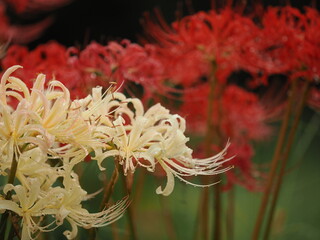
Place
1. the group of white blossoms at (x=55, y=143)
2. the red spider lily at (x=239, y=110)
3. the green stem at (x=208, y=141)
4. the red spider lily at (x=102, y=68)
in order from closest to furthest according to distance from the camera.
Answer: the group of white blossoms at (x=55, y=143)
the red spider lily at (x=102, y=68)
the green stem at (x=208, y=141)
the red spider lily at (x=239, y=110)

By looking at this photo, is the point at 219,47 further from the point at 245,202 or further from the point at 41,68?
the point at 245,202

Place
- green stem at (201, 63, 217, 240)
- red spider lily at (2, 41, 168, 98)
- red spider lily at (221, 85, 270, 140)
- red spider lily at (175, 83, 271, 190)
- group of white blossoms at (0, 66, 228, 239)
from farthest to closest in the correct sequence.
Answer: red spider lily at (221, 85, 270, 140)
red spider lily at (175, 83, 271, 190)
green stem at (201, 63, 217, 240)
red spider lily at (2, 41, 168, 98)
group of white blossoms at (0, 66, 228, 239)

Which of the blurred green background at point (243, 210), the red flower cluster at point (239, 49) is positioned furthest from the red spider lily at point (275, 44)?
the blurred green background at point (243, 210)

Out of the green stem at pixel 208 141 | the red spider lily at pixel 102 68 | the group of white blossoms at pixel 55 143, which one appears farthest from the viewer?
the green stem at pixel 208 141

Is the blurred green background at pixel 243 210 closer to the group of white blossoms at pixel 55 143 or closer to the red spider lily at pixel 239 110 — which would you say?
the red spider lily at pixel 239 110

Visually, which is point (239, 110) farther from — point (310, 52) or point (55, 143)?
point (55, 143)

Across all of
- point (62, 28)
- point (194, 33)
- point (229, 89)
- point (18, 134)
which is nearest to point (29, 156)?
point (18, 134)

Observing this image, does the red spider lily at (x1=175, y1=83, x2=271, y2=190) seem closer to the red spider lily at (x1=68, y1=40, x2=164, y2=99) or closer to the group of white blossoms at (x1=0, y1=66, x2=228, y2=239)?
the red spider lily at (x1=68, y1=40, x2=164, y2=99)

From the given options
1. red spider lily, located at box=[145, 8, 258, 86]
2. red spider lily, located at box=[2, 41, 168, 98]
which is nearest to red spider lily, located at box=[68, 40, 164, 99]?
red spider lily, located at box=[2, 41, 168, 98]

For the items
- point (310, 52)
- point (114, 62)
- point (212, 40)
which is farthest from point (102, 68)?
point (310, 52)

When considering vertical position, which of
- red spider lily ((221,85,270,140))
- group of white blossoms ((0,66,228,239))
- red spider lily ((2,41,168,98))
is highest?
red spider lily ((221,85,270,140))

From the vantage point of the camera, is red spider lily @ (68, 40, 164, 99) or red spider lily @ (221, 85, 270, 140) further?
A: red spider lily @ (221, 85, 270, 140)
